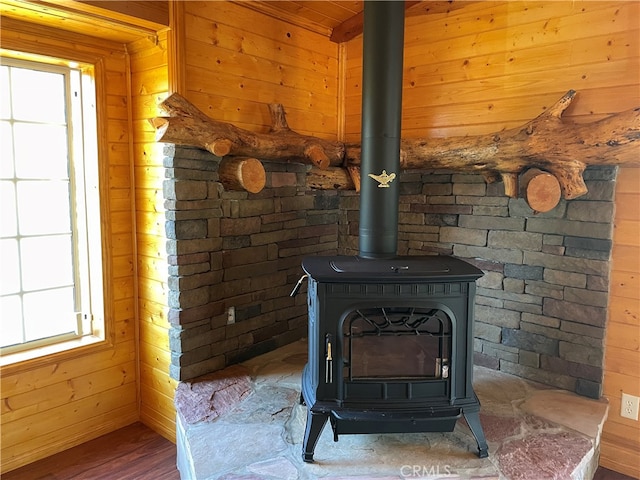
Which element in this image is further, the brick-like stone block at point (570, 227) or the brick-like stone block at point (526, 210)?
the brick-like stone block at point (526, 210)

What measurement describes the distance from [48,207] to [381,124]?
193 cm

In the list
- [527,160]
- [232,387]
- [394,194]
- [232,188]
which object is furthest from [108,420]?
[527,160]

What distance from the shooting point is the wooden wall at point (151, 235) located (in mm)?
2631

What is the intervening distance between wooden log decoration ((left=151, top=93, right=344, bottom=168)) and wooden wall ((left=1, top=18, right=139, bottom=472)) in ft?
1.90

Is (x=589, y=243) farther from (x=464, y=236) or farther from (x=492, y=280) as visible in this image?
(x=464, y=236)

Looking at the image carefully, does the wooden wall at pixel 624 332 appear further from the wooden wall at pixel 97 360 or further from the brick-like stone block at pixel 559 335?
the wooden wall at pixel 97 360

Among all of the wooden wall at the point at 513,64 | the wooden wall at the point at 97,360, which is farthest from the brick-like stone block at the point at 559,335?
the wooden wall at the point at 97,360

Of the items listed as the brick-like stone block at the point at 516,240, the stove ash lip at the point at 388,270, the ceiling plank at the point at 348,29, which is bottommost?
the stove ash lip at the point at 388,270

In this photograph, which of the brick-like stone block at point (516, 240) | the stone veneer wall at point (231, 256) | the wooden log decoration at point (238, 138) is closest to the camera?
the wooden log decoration at point (238, 138)

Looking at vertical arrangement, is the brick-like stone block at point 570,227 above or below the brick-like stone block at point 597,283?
above

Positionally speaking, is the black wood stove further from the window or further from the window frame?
the window

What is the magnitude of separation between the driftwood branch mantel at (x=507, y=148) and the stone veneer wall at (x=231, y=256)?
174 mm

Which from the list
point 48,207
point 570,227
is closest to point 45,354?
point 48,207

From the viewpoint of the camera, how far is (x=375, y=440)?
7.00ft
